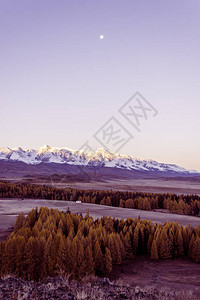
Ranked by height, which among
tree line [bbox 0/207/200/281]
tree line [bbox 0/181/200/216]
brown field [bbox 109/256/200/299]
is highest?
tree line [bbox 0/207/200/281]

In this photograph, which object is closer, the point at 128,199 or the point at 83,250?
the point at 83,250

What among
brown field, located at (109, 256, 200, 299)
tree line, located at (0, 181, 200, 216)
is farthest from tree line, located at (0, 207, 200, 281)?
tree line, located at (0, 181, 200, 216)

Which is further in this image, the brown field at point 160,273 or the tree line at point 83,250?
the tree line at point 83,250

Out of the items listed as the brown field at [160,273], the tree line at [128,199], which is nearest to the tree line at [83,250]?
the brown field at [160,273]

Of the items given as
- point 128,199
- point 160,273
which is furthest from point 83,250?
point 128,199

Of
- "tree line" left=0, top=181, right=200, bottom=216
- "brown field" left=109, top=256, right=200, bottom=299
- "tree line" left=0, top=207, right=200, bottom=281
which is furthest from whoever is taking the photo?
"tree line" left=0, top=181, right=200, bottom=216

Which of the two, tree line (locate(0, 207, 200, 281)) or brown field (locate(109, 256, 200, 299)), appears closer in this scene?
brown field (locate(109, 256, 200, 299))

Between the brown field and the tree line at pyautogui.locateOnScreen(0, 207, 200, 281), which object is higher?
the tree line at pyautogui.locateOnScreen(0, 207, 200, 281)

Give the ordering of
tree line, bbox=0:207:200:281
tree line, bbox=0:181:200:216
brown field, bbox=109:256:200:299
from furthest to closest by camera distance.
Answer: tree line, bbox=0:181:200:216 < tree line, bbox=0:207:200:281 < brown field, bbox=109:256:200:299

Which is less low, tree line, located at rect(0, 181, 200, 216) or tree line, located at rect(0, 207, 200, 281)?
tree line, located at rect(0, 207, 200, 281)

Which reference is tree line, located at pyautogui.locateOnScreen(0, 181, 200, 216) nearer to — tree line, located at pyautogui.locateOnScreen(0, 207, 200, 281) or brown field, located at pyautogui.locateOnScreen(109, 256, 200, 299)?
tree line, located at pyautogui.locateOnScreen(0, 207, 200, 281)

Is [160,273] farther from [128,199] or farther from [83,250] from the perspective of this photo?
[128,199]

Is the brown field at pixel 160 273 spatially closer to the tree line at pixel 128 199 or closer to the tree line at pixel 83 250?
the tree line at pixel 83 250

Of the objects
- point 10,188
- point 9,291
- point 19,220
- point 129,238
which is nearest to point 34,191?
point 10,188
